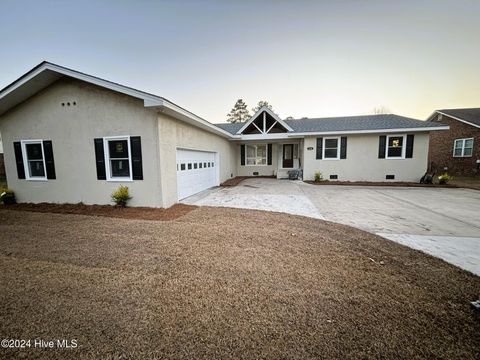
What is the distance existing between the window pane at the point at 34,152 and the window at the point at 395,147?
58.9ft

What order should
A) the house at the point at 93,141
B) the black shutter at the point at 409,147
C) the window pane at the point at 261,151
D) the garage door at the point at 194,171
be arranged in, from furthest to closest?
the window pane at the point at 261,151
the black shutter at the point at 409,147
the garage door at the point at 194,171
the house at the point at 93,141

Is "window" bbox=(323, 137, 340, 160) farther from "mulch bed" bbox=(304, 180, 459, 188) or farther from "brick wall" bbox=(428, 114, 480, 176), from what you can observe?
"brick wall" bbox=(428, 114, 480, 176)

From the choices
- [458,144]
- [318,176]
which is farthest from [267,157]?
[458,144]

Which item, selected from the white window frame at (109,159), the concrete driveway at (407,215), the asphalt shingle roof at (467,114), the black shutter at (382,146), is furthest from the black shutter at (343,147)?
the asphalt shingle roof at (467,114)

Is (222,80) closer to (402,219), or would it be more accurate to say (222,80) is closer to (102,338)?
(402,219)

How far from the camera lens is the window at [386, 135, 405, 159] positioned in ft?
38.1

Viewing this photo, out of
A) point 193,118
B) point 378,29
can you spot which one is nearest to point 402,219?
point 193,118

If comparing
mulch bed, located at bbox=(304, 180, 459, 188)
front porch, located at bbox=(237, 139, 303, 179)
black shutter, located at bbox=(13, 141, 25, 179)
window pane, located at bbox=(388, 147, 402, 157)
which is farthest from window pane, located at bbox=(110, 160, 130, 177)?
window pane, located at bbox=(388, 147, 402, 157)

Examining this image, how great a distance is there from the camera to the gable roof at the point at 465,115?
594 inches

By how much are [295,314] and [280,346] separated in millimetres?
448

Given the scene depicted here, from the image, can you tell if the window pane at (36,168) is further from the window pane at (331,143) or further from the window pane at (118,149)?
the window pane at (331,143)

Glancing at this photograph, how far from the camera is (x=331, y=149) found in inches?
486

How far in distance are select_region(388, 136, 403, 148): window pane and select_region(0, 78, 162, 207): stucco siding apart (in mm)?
13604

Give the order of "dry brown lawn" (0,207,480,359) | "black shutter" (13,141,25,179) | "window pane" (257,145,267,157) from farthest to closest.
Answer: "window pane" (257,145,267,157), "black shutter" (13,141,25,179), "dry brown lawn" (0,207,480,359)
